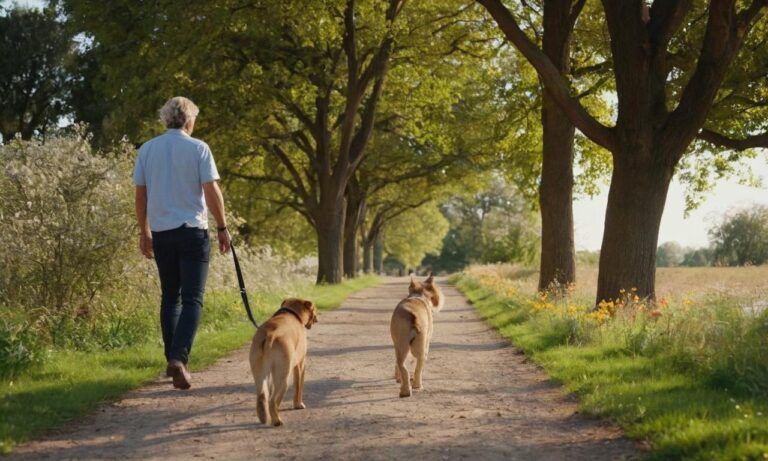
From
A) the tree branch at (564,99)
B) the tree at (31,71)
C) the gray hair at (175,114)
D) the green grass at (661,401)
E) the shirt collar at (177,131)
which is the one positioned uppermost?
the tree at (31,71)

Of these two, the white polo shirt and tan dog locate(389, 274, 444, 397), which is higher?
the white polo shirt

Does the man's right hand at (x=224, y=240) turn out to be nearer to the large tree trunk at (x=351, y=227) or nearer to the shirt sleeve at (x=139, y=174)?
the shirt sleeve at (x=139, y=174)

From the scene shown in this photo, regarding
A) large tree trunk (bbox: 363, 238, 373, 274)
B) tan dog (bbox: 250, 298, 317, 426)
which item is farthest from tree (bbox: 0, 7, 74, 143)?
tan dog (bbox: 250, 298, 317, 426)

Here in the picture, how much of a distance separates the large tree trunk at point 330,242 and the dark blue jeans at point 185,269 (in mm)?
20760

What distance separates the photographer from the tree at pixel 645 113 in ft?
41.3

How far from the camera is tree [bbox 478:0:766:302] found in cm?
1259

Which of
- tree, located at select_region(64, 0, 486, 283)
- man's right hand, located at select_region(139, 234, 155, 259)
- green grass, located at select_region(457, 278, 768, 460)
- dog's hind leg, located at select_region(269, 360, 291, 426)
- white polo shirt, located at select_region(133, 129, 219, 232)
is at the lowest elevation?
green grass, located at select_region(457, 278, 768, 460)

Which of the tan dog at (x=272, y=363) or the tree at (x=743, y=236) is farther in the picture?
the tree at (x=743, y=236)

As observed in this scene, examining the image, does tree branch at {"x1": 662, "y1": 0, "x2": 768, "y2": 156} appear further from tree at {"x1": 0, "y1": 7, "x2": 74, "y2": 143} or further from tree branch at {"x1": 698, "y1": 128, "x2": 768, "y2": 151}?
tree at {"x1": 0, "y1": 7, "x2": 74, "y2": 143}

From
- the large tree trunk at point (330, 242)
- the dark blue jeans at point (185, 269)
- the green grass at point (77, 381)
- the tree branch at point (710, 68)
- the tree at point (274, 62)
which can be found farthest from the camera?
the large tree trunk at point (330, 242)

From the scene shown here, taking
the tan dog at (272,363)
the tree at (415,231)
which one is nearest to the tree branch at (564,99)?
the tan dog at (272,363)

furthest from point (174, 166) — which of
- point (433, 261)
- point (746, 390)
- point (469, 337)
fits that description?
point (433, 261)

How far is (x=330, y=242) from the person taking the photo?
29.4m

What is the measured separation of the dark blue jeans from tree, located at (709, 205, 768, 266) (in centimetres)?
3507
